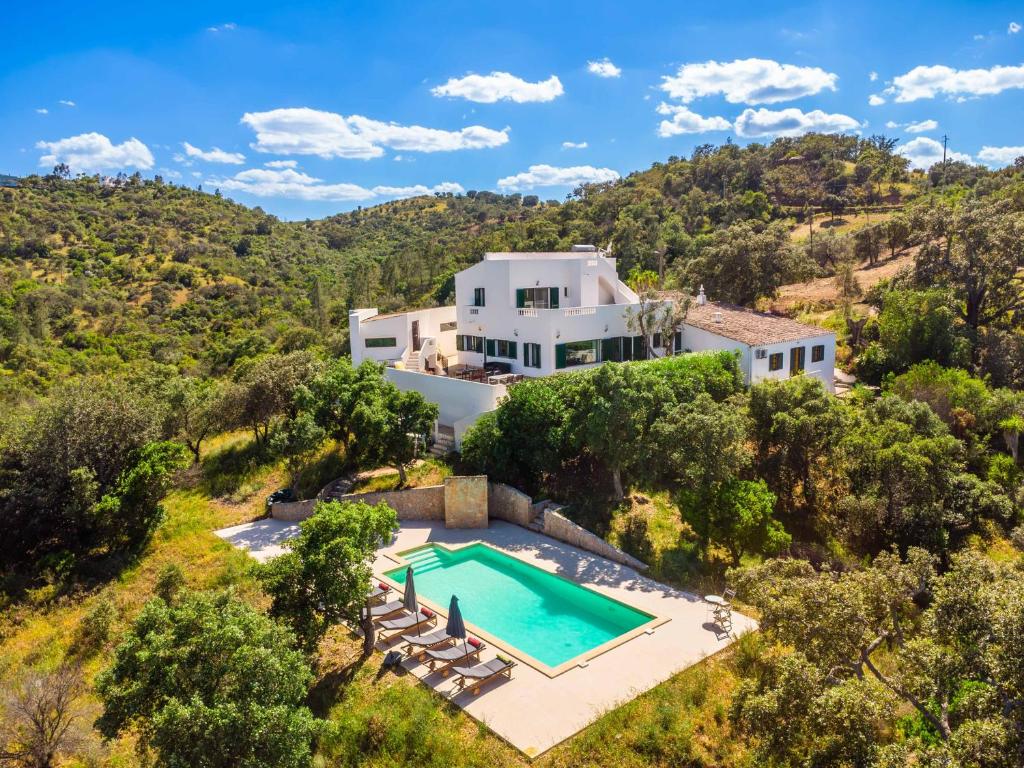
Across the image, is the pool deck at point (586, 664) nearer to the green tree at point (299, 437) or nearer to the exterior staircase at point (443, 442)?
the green tree at point (299, 437)

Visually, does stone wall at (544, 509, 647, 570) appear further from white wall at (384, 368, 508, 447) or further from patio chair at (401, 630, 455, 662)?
patio chair at (401, 630, 455, 662)

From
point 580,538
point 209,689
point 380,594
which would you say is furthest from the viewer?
point 580,538

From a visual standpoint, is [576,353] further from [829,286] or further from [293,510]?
[829,286]

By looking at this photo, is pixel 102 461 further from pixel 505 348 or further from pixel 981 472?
pixel 981 472

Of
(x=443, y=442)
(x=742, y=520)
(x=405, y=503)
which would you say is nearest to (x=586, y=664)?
(x=742, y=520)

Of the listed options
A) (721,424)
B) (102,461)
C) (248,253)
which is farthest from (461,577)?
(248,253)

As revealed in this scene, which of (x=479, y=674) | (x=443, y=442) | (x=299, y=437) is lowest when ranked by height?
(x=479, y=674)

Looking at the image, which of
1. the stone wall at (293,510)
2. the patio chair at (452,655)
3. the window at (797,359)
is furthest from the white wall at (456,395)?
the window at (797,359)
